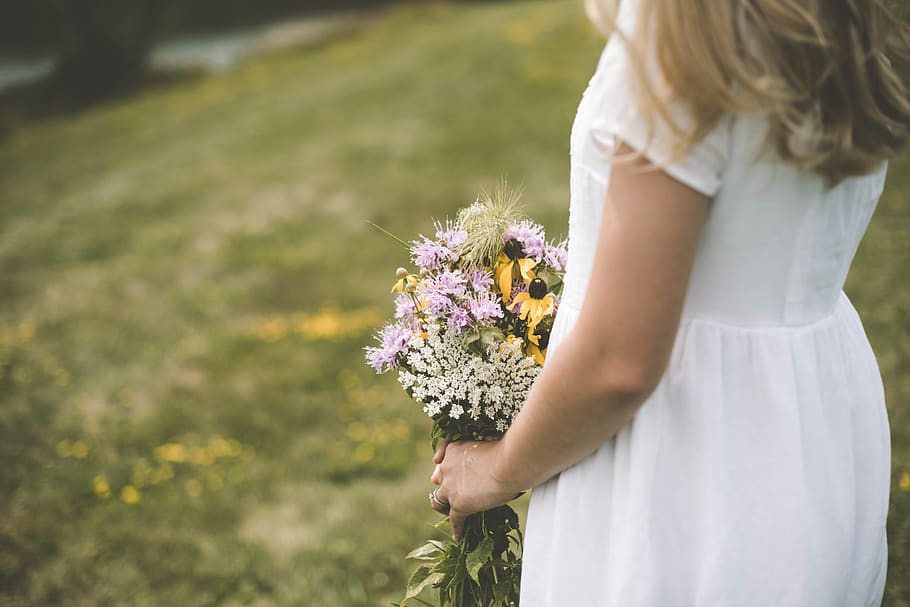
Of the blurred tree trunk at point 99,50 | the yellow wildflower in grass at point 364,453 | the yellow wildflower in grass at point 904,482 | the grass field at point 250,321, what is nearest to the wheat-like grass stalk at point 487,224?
the grass field at point 250,321

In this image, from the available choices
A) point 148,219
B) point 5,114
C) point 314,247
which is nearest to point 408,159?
point 314,247

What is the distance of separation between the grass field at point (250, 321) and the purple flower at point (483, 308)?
186 centimetres

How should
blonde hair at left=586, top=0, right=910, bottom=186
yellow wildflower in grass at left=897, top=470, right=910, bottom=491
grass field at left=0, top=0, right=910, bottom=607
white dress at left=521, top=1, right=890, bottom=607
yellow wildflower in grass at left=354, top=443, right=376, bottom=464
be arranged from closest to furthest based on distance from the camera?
blonde hair at left=586, top=0, right=910, bottom=186 < white dress at left=521, top=1, right=890, bottom=607 < yellow wildflower in grass at left=897, top=470, right=910, bottom=491 < grass field at left=0, top=0, right=910, bottom=607 < yellow wildflower in grass at left=354, top=443, right=376, bottom=464

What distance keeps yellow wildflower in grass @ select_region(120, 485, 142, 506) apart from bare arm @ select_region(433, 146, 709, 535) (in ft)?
10.8

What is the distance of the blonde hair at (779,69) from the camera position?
0.91 m

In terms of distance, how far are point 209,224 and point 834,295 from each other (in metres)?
7.42

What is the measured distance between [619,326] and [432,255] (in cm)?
A: 56

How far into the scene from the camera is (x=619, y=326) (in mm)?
980

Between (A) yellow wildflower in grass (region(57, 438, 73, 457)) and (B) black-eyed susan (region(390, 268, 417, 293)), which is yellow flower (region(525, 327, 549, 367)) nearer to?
(B) black-eyed susan (region(390, 268, 417, 293))

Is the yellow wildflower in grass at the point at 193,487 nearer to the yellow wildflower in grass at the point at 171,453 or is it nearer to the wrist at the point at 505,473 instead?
the yellow wildflower in grass at the point at 171,453

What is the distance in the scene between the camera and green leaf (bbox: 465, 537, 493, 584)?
5.02 ft

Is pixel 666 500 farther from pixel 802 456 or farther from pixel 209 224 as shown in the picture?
pixel 209 224

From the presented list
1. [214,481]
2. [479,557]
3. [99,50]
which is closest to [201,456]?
[214,481]

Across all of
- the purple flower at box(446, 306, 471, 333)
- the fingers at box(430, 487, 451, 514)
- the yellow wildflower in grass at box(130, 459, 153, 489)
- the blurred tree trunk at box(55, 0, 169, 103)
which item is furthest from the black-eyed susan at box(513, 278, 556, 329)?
the blurred tree trunk at box(55, 0, 169, 103)
